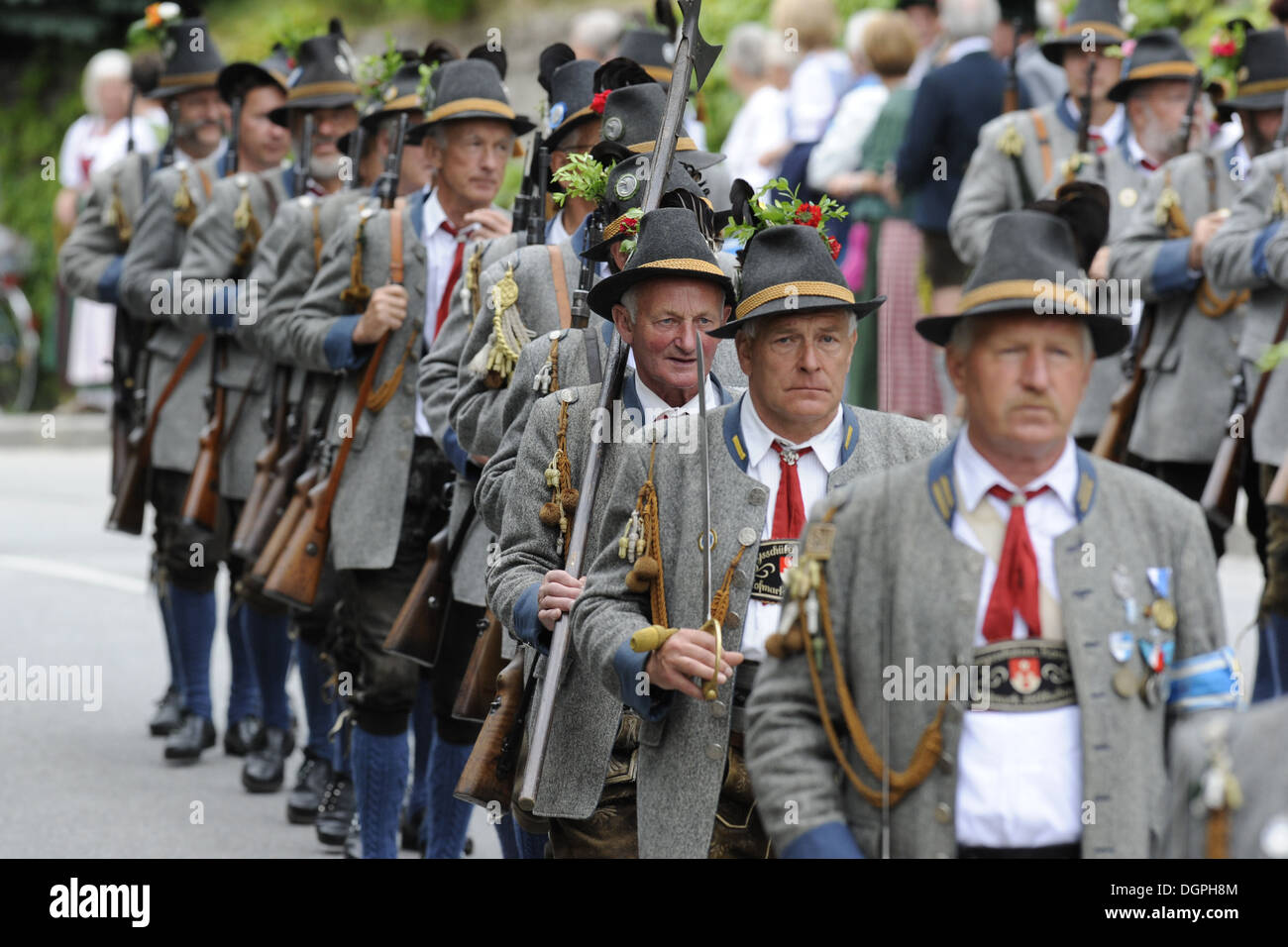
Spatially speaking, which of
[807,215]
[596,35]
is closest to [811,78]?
[596,35]

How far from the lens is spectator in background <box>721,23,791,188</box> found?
1425 cm

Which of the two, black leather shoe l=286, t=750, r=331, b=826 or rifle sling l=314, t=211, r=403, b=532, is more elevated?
rifle sling l=314, t=211, r=403, b=532

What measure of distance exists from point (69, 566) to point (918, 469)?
11.2 metres

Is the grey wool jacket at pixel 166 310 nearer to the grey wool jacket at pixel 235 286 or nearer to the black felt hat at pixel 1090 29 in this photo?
the grey wool jacket at pixel 235 286

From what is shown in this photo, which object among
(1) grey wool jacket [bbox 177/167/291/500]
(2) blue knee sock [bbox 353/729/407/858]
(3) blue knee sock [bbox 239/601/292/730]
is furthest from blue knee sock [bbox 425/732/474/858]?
(1) grey wool jacket [bbox 177/167/291/500]

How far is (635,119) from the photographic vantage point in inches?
259

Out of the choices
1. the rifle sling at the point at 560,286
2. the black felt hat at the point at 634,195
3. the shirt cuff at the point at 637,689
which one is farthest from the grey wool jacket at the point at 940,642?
the rifle sling at the point at 560,286

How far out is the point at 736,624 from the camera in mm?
4684

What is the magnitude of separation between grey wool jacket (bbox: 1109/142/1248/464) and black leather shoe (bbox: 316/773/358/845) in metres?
3.30

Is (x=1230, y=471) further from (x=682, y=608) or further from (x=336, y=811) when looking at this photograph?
(x=682, y=608)

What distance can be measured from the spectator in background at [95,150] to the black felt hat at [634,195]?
9.22m

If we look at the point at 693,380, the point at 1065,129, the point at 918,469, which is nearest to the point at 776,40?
the point at 1065,129

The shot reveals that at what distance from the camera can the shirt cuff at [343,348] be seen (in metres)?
8.01

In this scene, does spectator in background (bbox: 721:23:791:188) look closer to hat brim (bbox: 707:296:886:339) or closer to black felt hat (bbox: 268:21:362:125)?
black felt hat (bbox: 268:21:362:125)
